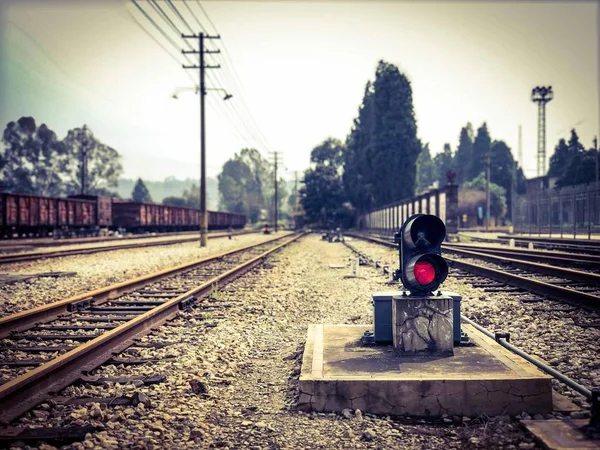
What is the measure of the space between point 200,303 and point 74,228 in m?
31.9

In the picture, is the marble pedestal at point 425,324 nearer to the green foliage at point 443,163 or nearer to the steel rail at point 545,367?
the steel rail at point 545,367

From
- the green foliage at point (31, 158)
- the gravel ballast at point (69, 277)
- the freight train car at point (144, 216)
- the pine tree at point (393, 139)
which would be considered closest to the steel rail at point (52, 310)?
the gravel ballast at point (69, 277)

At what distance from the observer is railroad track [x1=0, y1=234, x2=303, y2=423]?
3680mm

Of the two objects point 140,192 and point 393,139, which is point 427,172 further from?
point 393,139

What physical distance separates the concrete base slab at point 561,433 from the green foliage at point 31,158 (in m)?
81.9

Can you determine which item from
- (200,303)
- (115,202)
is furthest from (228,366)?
(115,202)

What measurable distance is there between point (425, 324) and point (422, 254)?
624mm

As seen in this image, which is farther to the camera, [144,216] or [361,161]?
[361,161]

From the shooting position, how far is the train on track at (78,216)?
2812cm

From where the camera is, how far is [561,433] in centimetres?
294

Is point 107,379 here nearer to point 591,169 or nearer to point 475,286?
point 475,286

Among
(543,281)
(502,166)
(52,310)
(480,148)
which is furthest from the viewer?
(480,148)

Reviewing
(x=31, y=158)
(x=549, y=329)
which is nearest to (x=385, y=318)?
(x=549, y=329)

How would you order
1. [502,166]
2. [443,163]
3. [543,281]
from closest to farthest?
[543,281] < [502,166] < [443,163]
